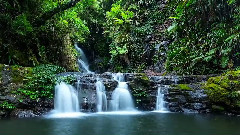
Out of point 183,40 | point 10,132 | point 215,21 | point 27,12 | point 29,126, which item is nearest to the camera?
point 10,132

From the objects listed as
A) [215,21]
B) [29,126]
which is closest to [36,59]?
[29,126]

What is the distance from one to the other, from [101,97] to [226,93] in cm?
471

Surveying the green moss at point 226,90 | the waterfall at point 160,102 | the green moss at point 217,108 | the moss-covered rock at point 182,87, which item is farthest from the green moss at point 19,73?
the green moss at point 217,108

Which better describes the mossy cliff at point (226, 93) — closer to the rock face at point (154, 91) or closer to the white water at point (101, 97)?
the rock face at point (154, 91)

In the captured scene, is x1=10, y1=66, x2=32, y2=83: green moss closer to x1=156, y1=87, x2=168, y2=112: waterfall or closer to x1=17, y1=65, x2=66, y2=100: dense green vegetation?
x1=17, y1=65, x2=66, y2=100: dense green vegetation

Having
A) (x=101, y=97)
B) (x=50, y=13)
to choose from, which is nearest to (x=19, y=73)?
(x=101, y=97)

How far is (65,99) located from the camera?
886 cm

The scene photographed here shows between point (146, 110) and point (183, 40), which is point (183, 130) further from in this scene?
point (183, 40)

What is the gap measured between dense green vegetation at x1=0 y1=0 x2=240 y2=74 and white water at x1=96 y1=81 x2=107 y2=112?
381cm

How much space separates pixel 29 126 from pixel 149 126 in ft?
10.4

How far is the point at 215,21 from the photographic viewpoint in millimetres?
11945

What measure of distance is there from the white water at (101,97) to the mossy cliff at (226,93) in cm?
404

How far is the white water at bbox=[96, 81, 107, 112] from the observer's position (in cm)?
926

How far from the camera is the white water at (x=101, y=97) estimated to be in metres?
9.26
